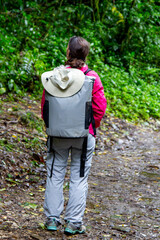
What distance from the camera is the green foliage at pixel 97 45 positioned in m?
8.09

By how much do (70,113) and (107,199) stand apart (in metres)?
2.03

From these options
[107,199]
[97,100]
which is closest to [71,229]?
[97,100]

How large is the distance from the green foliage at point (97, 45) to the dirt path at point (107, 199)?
256 cm

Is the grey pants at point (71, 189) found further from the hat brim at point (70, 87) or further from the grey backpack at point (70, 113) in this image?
the hat brim at point (70, 87)

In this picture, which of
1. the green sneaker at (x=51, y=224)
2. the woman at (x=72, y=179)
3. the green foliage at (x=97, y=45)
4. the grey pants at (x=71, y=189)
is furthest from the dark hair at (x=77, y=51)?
the green foliage at (x=97, y=45)

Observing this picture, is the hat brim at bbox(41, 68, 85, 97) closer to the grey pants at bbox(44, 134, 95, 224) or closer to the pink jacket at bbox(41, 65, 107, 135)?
the pink jacket at bbox(41, 65, 107, 135)

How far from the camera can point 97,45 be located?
40.3ft

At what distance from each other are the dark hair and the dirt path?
1.62 m

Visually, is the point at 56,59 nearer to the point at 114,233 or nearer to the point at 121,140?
the point at 121,140

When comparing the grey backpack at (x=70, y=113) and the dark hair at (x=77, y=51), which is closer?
the grey backpack at (x=70, y=113)

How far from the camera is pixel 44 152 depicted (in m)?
5.64

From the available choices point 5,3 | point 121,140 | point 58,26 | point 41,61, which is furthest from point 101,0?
point 121,140

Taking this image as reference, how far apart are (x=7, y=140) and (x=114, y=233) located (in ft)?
8.04

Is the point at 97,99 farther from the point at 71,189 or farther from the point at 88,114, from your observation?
the point at 71,189
